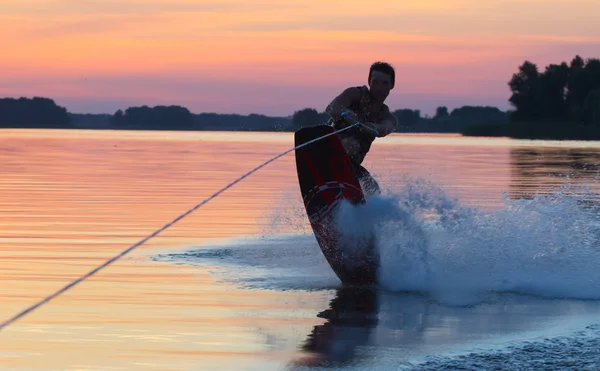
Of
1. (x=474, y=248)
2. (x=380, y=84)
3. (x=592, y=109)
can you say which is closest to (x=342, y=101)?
(x=380, y=84)

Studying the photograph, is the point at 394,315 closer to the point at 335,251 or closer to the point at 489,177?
the point at 335,251

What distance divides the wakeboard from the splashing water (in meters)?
0.10

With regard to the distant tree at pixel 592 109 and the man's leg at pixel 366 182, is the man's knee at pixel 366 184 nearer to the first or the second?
the man's leg at pixel 366 182

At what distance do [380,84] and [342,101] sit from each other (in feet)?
1.23

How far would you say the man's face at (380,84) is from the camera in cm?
996

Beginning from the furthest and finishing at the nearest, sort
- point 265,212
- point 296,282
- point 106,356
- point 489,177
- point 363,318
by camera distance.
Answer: point 489,177, point 265,212, point 296,282, point 363,318, point 106,356

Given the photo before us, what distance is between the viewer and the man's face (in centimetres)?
996

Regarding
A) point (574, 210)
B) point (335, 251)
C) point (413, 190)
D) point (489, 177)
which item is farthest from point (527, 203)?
point (489, 177)

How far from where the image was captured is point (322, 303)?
8836mm

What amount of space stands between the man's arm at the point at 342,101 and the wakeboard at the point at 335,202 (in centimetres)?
21

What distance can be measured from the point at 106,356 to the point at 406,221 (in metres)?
4.23

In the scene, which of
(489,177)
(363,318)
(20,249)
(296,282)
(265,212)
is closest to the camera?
(363,318)

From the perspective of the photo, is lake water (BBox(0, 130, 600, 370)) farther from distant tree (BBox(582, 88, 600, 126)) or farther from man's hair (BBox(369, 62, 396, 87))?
distant tree (BBox(582, 88, 600, 126))

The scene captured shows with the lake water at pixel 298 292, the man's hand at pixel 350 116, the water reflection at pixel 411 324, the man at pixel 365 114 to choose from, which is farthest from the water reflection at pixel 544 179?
the water reflection at pixel 411 324
